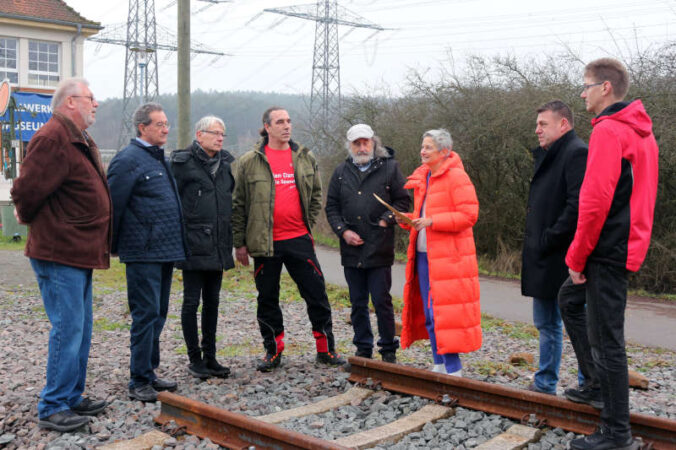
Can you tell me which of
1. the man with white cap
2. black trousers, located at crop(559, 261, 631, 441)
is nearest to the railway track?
black trousers, located at crop(559, 261, 631, 441)

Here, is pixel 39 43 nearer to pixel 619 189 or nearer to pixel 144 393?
pixel 144 393

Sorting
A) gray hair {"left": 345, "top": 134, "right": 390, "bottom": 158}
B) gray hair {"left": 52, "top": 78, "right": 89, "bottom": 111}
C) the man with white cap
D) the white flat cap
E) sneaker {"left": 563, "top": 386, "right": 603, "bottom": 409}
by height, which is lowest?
sneaker {"left": 563, "top": 386, "right": 603, "bottom": 409}

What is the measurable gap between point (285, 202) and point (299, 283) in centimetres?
80

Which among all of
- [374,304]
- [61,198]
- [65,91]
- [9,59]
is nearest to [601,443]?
[374,304]

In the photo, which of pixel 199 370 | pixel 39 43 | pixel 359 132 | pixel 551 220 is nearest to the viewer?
pixel 551 220

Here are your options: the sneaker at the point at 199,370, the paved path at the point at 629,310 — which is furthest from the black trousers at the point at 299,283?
the paved path at the point at 629,310

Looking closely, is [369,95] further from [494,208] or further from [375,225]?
[375,225]

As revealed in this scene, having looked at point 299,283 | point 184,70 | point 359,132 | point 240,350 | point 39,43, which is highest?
point 39,43

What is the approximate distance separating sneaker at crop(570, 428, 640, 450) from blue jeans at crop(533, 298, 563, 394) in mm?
1074

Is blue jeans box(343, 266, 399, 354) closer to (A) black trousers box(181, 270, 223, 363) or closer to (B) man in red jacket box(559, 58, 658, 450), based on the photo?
(A) black trousers box(181, 270, 223, 363)

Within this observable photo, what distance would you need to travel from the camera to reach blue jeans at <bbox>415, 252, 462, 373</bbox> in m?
5.66

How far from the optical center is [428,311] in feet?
18.9

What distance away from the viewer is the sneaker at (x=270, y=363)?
630cm

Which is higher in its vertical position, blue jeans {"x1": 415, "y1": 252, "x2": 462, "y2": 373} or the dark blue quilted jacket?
the dark blue quilted jacket
